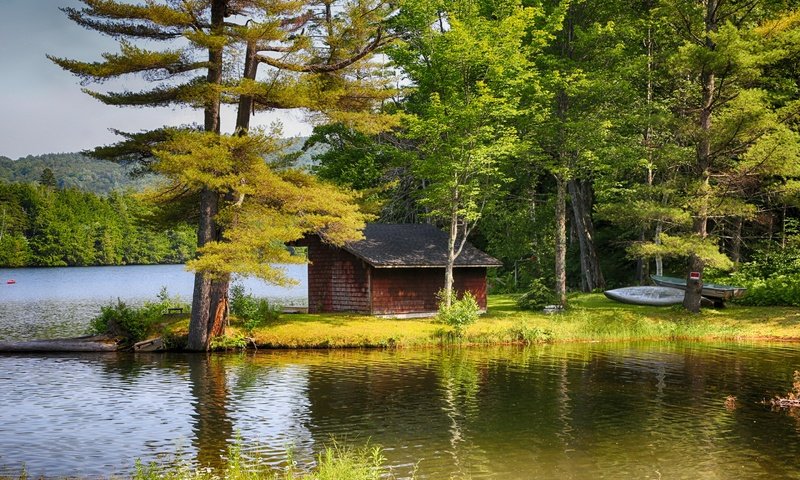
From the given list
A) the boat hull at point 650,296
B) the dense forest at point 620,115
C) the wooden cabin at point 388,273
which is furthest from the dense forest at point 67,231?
the boat hull at point 650,296

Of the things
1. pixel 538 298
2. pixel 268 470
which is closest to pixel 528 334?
pixel 538 298

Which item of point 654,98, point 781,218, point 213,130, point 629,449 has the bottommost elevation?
point 629,449

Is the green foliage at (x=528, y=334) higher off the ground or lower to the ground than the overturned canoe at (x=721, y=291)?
lower

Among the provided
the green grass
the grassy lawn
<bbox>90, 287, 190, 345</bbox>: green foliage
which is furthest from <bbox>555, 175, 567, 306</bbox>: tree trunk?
the green grass

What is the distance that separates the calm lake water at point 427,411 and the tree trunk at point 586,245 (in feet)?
69.3

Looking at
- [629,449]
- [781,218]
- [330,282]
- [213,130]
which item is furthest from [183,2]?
[781,218]

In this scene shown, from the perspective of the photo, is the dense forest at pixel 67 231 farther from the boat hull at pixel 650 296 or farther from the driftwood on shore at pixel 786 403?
the driftwood on shore at pixel 786 403

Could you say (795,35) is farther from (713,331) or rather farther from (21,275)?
(21,275)

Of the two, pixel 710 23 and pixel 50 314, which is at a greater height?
pixel 710 23

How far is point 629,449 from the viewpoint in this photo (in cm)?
1545

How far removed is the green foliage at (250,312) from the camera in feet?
101

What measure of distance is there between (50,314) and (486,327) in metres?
29.9

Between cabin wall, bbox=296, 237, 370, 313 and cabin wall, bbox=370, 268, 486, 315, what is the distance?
0.65 meters

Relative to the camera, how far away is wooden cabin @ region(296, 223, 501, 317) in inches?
1410
